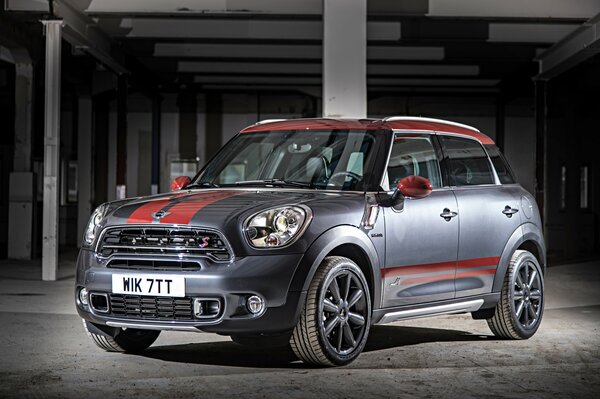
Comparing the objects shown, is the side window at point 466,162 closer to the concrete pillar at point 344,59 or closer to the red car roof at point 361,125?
the red car roof at point 361,125

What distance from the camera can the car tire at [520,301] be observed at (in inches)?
314

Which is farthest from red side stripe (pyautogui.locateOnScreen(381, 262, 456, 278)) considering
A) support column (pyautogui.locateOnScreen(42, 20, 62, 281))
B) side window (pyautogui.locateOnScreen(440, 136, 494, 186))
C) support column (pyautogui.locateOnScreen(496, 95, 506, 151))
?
support column (pyautogui.locateOnScreen(496, 95, 506, 151))

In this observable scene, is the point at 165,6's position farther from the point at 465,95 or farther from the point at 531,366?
the point at 465,95

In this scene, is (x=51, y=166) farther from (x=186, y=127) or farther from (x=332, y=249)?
(x=186, y=127)

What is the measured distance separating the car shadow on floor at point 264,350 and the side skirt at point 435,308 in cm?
38

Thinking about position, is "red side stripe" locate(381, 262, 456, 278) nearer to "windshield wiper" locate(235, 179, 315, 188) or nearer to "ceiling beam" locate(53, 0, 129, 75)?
"windshield wiper" locate(235, 179, 315, 188)

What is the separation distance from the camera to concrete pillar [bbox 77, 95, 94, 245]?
2688cm

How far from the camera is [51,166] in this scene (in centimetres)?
1395

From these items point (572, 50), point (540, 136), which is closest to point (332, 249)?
point (572, 50)

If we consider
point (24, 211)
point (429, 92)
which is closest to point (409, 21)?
point (24, 211)

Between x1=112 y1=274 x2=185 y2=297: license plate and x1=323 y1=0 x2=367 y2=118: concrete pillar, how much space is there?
6.48 m

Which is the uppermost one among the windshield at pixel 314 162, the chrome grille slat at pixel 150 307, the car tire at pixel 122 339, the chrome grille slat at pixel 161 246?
the windshield at pixel 314 162

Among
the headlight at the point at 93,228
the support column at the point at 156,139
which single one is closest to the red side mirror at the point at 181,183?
the headlight at the point at 93,228

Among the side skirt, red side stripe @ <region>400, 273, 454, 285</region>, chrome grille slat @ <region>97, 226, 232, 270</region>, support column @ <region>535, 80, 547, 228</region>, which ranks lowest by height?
the side skirt
